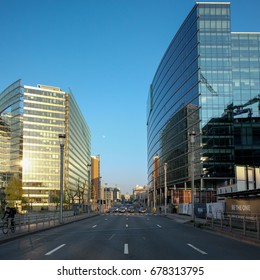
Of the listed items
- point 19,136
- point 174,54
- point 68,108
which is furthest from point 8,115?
point 174,54

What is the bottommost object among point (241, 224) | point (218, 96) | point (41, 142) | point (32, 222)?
point (32, 222)

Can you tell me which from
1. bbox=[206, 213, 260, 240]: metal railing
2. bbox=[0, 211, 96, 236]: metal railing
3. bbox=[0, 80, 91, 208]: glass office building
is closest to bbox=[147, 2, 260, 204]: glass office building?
bbox=[0, 211, 96, 236]: metal railing

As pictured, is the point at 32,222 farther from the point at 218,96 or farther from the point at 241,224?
the point at 218,96

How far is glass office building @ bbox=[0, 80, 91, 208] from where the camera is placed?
472 feet

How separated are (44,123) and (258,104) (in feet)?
295

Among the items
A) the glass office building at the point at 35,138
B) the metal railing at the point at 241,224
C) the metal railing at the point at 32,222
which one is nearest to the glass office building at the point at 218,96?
the metal railing at the point at 32,222

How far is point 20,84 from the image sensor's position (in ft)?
466

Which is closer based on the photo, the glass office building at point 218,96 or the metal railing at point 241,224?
the metal railing at point 241,224

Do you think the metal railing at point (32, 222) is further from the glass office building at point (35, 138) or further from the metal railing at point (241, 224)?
Result: the glass office building at point (35, 138)

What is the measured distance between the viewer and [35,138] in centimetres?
14688

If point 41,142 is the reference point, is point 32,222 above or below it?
below

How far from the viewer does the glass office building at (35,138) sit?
472 ft

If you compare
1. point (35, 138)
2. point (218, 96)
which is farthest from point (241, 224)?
point (35, 138)
